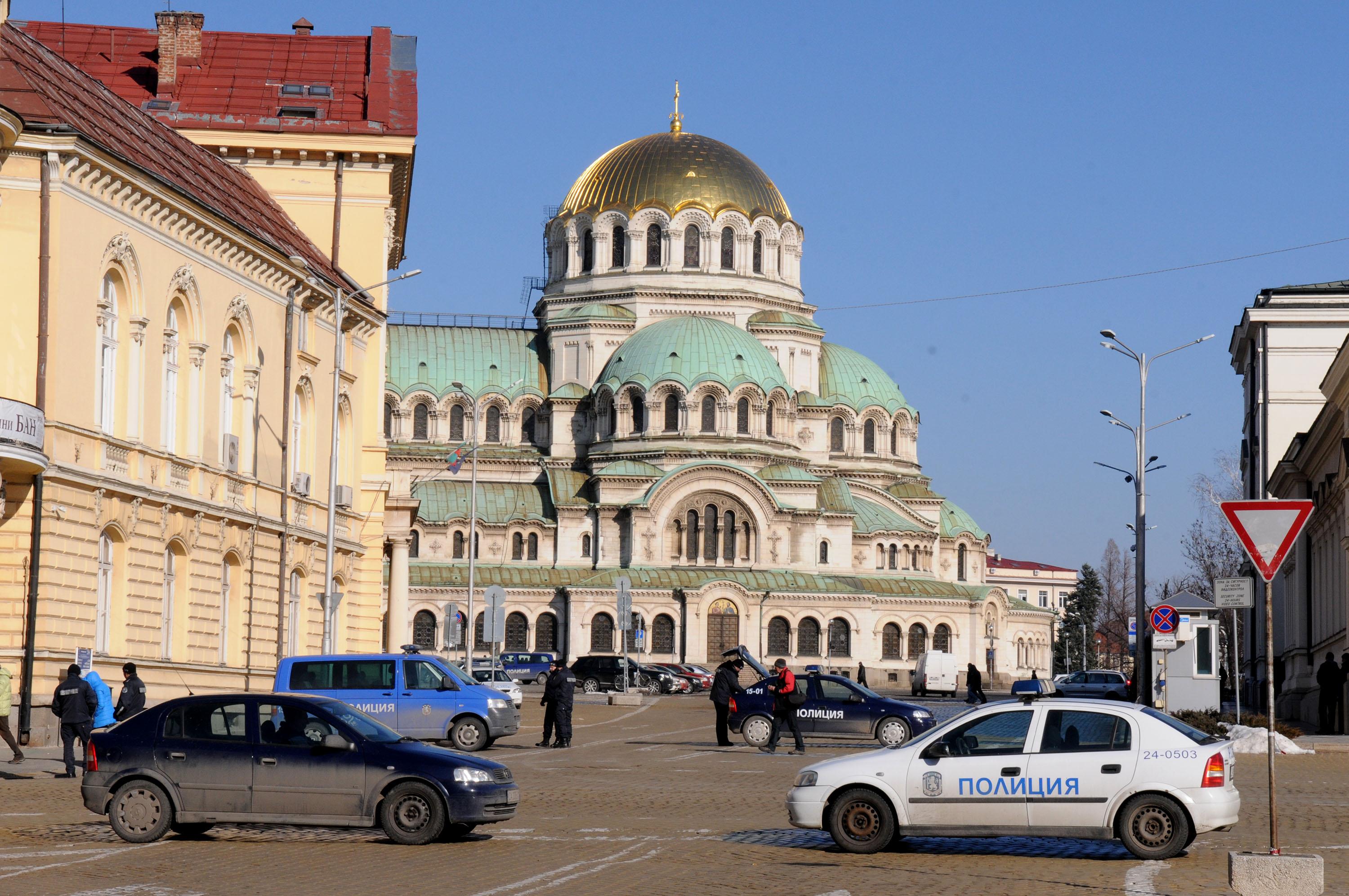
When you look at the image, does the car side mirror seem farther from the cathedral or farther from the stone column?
the cathedral

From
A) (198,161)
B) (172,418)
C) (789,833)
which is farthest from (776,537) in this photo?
(789,833)

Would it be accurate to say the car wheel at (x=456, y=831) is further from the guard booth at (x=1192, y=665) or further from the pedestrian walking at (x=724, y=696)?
the guard booth at (x=1192, y=665)

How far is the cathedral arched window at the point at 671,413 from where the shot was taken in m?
93.4

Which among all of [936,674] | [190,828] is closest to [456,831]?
[190,828]

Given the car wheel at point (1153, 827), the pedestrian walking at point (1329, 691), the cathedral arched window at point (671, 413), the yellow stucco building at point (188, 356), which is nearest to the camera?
the car wheel at point (1153, 827)

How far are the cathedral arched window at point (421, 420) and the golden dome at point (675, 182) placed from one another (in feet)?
41.8

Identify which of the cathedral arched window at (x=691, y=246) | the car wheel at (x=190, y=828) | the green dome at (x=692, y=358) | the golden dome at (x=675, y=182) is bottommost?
the car wheel at (x=190, y=828)

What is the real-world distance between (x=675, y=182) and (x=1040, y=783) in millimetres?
84314

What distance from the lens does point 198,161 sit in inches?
1559

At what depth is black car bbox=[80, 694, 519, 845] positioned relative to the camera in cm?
1641

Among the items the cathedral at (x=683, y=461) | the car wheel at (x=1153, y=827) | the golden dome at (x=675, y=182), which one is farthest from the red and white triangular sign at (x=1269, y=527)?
the golden dome at (x=675, y=182)

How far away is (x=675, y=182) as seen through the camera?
324 ft

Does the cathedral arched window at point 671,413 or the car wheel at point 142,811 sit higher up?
the cathedral arched window at point 671,413

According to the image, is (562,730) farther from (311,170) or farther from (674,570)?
(674,570)
